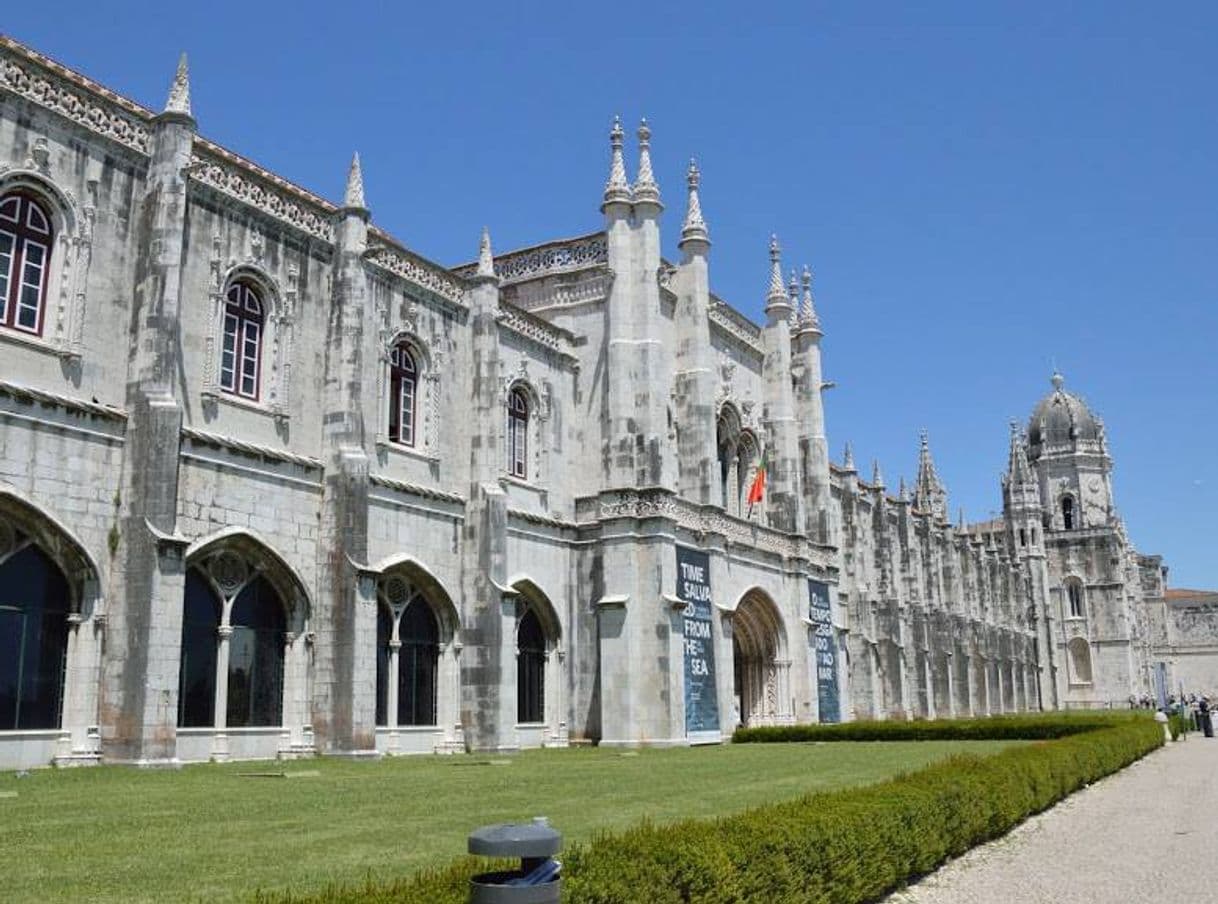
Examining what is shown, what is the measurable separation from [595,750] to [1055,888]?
63.2 ft

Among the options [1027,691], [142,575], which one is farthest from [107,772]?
[1027,691]

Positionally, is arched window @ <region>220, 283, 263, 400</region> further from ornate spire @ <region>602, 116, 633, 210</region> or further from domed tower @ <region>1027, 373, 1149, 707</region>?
domed tower @ <region>1027, 373, 1149, 707</region>

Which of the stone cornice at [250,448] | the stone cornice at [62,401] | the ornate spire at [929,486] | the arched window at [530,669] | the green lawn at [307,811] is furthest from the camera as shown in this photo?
the ornate spire at [929,486]

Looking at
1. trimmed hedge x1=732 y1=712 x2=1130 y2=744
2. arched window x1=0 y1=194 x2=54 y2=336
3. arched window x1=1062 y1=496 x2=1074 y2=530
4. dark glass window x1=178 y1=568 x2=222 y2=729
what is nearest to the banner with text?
trimmed hedge x1=732 y1=712 x2=1130 y2=744

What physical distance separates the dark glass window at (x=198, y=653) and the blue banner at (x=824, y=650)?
25.1 m

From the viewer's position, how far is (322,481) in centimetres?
2388

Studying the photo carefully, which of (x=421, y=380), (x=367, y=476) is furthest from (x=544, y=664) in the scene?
(x=367, y=476)

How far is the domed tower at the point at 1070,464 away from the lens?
9981 cm

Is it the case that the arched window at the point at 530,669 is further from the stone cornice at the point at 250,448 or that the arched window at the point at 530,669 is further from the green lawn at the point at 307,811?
the stone cornice at the point at 250,448

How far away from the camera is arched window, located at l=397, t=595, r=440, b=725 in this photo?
26312mm

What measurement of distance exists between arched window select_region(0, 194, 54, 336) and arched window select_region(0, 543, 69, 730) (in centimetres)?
382

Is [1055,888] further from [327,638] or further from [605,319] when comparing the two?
[605,319]

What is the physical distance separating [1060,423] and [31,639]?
324 feet

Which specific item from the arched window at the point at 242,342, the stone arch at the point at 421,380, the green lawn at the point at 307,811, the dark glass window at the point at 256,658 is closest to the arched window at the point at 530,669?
the stone arch at the point at 421,380
